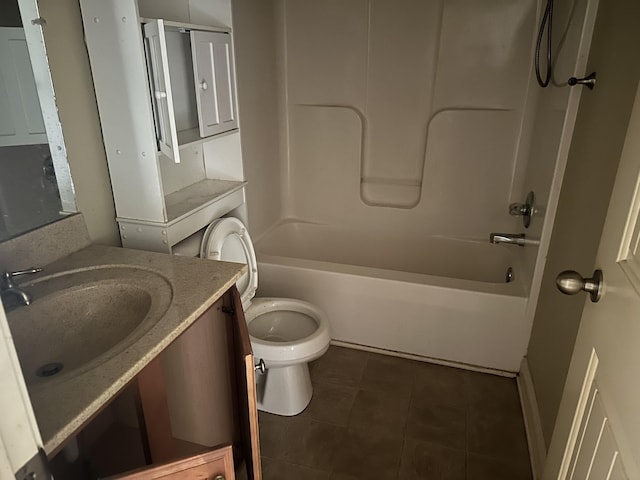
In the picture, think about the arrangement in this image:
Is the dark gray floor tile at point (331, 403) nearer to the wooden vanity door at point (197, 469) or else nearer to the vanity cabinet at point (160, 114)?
the vanity cabinet at point (160, 114)

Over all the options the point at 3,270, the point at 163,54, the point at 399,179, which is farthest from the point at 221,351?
the point at 399,179

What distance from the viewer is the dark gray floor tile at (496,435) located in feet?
5.91

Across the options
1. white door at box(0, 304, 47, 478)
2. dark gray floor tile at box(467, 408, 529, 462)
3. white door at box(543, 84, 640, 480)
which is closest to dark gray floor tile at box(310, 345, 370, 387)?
dark gray floor tile at box(467, 408, 529, 462)

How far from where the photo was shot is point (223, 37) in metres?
1.75

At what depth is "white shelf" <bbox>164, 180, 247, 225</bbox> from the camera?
1681 millimetres

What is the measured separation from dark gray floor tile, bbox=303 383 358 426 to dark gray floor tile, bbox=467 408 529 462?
51cm

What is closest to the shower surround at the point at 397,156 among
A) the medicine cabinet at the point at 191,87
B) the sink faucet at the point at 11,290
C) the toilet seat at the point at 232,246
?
the toilet seat at the point at 232,246

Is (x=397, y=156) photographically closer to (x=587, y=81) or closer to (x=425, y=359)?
(x=425, y=359)

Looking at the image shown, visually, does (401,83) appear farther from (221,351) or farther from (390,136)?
(221,351)

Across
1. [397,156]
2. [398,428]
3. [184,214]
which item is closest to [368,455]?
[398,428]

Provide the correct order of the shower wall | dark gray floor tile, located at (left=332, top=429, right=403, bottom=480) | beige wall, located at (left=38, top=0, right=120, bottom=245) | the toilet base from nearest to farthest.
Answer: beige wall, located at (left=38, top=0, right=120, bottom=245)
dark gray floor tile, located at (left=332, top=429, right=403, bottom=480)
the toilet base
the shower wall

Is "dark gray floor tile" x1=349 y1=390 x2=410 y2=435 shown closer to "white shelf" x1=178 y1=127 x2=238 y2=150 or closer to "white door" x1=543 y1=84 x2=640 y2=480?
"white door" x1=543 y1=84 x2=640 y2=480

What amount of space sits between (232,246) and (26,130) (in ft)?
2.80

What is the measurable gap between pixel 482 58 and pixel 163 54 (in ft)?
6.12
